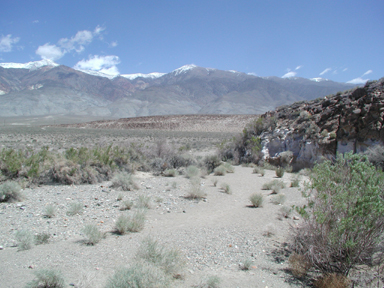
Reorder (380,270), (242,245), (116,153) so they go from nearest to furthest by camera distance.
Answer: (380,270)
(242,245)
(116,153)

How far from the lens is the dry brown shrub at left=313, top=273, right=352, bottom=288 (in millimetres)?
3961

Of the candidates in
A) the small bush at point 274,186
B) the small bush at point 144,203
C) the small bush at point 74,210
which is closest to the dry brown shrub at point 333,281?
the small bush at point 144,203

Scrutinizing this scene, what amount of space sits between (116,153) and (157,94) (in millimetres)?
172158

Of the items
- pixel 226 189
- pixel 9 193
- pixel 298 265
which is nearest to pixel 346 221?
pixel 298 265

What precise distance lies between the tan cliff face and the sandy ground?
4647mm

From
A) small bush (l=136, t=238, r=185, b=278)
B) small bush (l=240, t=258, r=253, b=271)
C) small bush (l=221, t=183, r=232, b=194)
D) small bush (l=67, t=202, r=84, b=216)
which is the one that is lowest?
small bush (l=221, t=183, r=232, b=194)

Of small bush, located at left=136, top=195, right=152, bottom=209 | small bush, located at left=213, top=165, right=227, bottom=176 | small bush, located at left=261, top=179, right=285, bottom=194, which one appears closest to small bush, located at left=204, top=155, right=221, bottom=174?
small bush, located at left=213, top=165, right=227, bottom=176

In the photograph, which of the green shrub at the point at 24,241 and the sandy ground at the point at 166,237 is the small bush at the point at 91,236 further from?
the green shrub at the point at 24,241

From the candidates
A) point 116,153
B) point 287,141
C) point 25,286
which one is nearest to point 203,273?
point 25,286

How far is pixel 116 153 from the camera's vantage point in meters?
13.9

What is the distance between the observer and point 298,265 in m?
4.65

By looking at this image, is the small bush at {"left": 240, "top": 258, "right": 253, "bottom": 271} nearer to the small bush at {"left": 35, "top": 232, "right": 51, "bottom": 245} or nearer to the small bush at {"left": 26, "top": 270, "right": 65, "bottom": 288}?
the small bush at {"left": 26, "top": 270, "right": 65, "bottom": 288}

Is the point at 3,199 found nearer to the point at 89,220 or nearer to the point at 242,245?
the point at 89,220

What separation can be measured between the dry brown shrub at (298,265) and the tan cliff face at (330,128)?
7.91 metres
